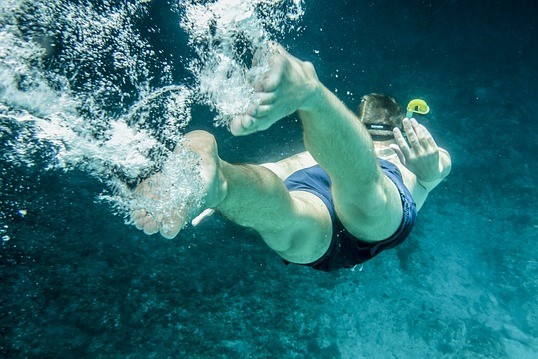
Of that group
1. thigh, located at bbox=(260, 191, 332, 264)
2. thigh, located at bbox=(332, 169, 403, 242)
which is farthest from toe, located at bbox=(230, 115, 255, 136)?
thigh, located at bbox=(332, 169, 403, 242)

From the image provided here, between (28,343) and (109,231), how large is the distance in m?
1.40

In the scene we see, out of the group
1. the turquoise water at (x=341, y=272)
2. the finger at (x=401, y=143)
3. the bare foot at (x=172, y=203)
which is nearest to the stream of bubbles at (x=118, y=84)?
the bare foot at (x=172, y=203)

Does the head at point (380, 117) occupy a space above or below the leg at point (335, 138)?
below

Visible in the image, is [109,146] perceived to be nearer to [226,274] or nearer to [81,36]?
[81,36]

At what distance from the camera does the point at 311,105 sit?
4.66 feet

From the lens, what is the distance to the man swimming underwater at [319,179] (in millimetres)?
1280

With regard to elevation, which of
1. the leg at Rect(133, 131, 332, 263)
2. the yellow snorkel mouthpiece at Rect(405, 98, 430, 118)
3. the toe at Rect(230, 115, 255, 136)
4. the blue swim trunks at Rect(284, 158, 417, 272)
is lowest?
the blue swim trunks at Rect(284, 158, 417, 272)

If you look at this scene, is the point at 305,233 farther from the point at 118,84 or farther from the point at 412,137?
the point at 118,84

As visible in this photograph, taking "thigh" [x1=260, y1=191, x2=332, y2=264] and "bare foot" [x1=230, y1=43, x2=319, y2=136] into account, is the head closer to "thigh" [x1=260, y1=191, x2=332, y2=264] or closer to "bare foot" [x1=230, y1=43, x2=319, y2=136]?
"thigh" [x1=260, y1=191, x2=332, y2=264]

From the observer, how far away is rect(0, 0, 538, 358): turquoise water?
12.4 feet

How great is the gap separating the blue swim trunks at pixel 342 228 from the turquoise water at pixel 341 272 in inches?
80.7

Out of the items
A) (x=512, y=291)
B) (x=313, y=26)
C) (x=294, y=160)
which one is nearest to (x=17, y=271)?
(x=294, y=160)

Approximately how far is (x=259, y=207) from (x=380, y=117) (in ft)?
5.92

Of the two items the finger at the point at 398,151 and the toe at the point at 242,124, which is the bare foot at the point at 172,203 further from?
the finger at the point at 398,151
